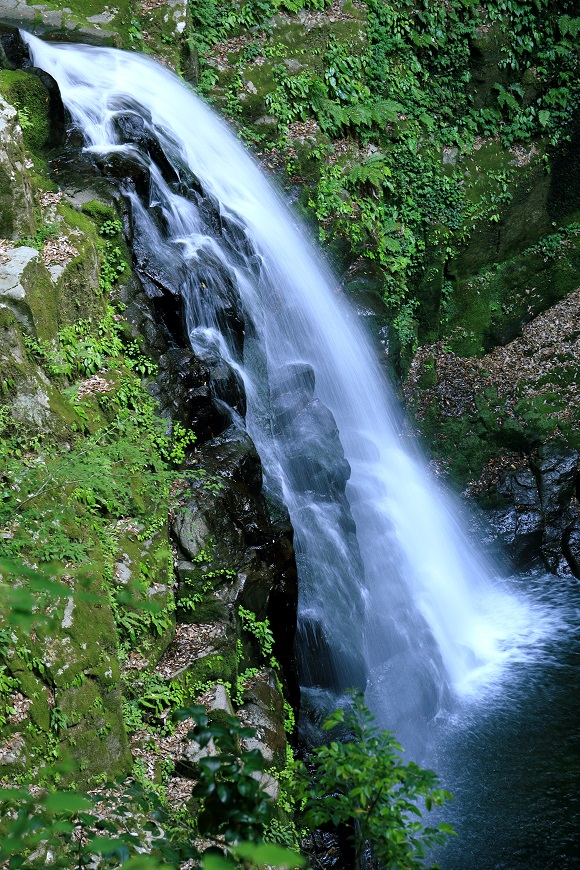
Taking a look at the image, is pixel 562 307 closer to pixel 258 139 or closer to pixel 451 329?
pixel 451 329

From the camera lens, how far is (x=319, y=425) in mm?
8422

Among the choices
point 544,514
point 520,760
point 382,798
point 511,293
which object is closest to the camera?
point 382,798

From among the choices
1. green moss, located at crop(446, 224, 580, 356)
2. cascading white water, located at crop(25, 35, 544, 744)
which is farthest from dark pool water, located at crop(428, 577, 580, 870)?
green moss, located at crop(446, 224, 580, 356)

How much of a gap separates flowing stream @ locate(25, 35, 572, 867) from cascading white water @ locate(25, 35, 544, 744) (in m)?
0.02

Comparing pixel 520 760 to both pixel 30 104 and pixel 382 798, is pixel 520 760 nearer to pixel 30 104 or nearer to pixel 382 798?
pixel 382 798

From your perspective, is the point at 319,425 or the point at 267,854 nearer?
the point at 267,854

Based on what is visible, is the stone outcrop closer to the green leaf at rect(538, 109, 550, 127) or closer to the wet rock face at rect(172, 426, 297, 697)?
the wet rock face at rect(172, 426, 297, 697)

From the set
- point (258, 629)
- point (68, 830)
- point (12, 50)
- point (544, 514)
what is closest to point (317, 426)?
point (258, 629)

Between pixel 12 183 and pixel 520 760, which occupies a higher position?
pixel 12 183

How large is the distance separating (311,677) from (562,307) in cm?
868

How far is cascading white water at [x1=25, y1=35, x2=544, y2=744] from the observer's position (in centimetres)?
734

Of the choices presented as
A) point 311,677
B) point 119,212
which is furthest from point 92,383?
point 311,677

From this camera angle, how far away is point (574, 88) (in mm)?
13109

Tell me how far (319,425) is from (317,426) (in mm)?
37
